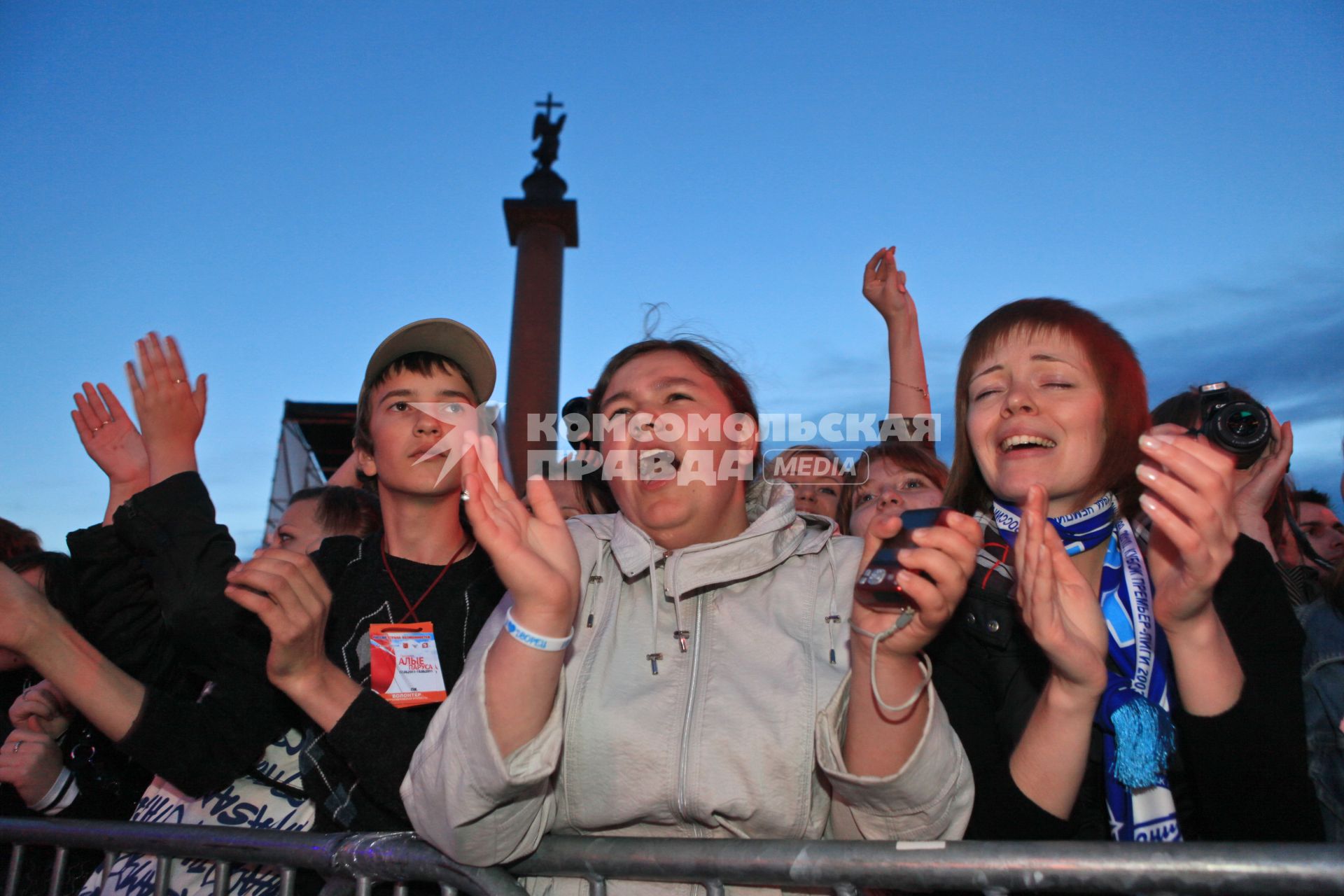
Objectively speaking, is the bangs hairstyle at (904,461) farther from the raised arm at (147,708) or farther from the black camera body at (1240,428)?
the raised arm at (147,708)

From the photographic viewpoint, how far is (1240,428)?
151cm

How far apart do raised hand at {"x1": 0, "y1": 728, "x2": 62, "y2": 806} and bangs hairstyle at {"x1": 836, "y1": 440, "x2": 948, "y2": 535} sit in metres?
2.70

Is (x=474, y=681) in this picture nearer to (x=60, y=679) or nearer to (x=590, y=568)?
(x=590, y=568)

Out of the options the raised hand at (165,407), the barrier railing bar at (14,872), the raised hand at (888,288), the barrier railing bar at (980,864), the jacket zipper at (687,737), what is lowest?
the barrier railing bar at (14,872)

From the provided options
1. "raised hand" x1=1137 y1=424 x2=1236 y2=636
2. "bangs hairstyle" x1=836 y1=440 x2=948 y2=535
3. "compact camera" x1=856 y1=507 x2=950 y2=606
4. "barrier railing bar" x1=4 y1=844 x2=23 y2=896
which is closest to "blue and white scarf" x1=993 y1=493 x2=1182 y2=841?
"raised hand" x1=1137 y1=424 x2=1236 y2=636

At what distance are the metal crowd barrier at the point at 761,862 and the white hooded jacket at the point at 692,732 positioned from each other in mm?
90

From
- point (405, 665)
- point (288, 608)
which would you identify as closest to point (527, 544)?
point (288, 608)

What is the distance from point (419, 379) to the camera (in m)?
2.55

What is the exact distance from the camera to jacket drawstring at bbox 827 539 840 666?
1.74 m

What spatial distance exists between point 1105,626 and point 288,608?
1607mm

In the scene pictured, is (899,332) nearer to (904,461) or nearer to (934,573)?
(904,461)

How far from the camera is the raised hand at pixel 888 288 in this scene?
3596 millimetres

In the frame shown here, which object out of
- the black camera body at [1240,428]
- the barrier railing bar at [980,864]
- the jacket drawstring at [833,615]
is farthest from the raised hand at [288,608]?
the black camera body at [1240,428]

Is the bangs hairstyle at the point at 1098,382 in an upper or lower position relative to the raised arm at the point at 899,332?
lower
